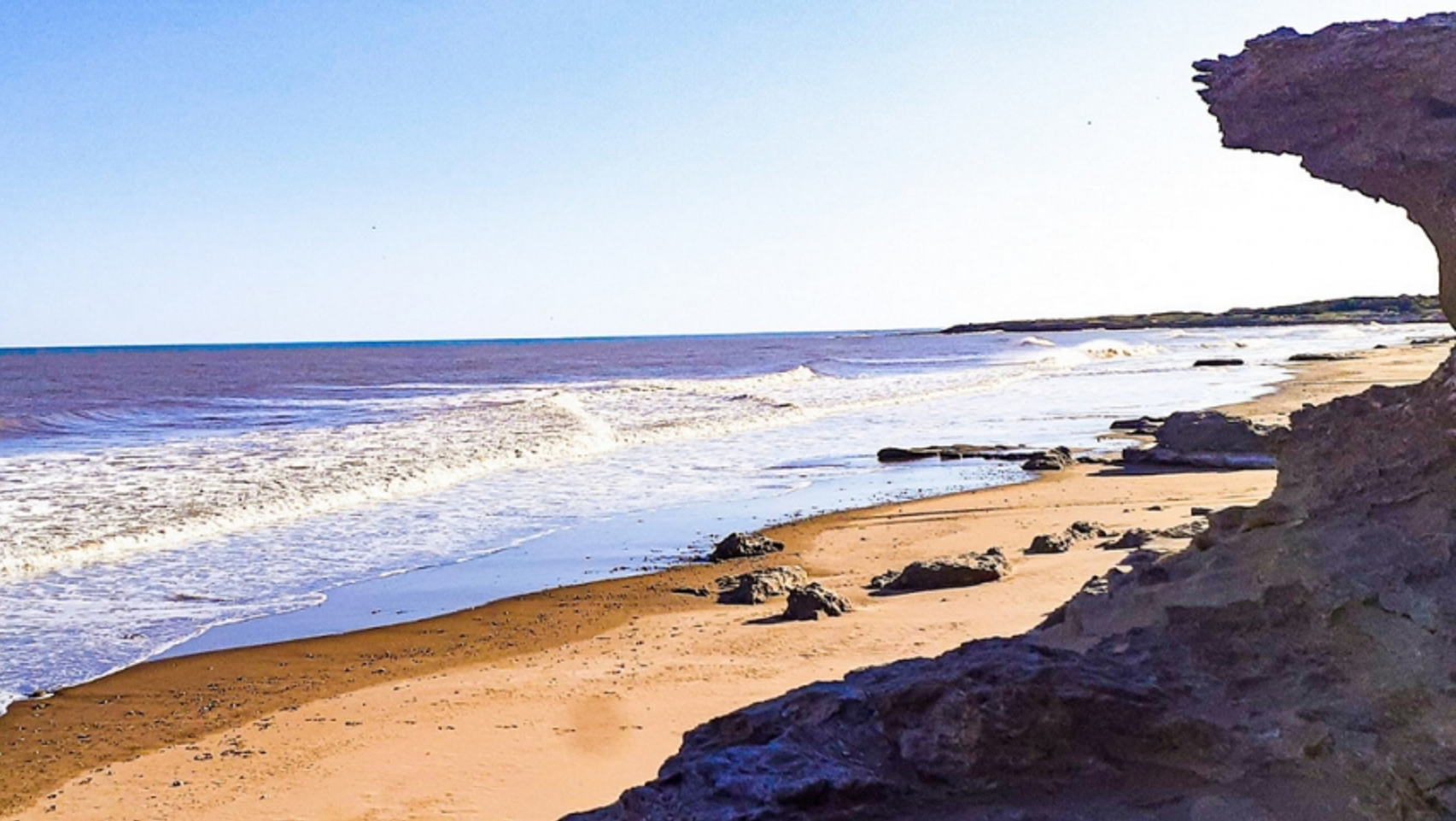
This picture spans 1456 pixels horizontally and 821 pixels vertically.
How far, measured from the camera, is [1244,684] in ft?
12.1

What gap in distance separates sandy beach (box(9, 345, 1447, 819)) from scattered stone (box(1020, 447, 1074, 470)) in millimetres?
5749

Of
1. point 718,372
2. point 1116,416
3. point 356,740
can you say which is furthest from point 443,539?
point 718,372

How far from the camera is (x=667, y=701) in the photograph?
645 cm

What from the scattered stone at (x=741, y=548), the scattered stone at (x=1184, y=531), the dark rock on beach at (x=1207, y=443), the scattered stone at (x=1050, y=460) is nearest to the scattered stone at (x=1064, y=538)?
the scattered stone at (x=1184, y=531)

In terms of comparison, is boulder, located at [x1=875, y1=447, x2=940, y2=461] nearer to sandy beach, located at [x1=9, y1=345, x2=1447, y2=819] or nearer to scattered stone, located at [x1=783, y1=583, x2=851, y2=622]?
sandy beach, located at [x1=9, y1=345, x2=1447, y2=819]

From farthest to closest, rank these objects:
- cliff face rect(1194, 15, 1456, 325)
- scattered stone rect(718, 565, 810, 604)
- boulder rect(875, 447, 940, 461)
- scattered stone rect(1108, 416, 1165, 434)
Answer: scattered stone rect(1108, 416, 1165, 434) < boulder rect(875, 447, 940, 461) < scattered stone rect(718, 565, 810, 604) < cliff face rect(1194, 15, 1456, 325)

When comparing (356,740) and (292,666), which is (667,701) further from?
(292,666)

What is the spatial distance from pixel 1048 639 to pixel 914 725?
1018 millimetres

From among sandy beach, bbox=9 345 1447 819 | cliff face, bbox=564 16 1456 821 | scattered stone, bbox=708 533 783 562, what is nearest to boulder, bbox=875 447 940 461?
scattered stone, bbox=708 533 783 562

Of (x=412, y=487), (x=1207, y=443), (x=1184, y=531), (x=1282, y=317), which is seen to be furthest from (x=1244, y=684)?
(x=1282, y=317)

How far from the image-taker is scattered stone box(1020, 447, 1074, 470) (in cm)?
1628

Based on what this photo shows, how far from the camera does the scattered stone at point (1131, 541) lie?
341 inches

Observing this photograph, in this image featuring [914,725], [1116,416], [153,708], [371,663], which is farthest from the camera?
[1116,416]

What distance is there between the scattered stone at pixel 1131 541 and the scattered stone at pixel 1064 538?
310 millimetres
